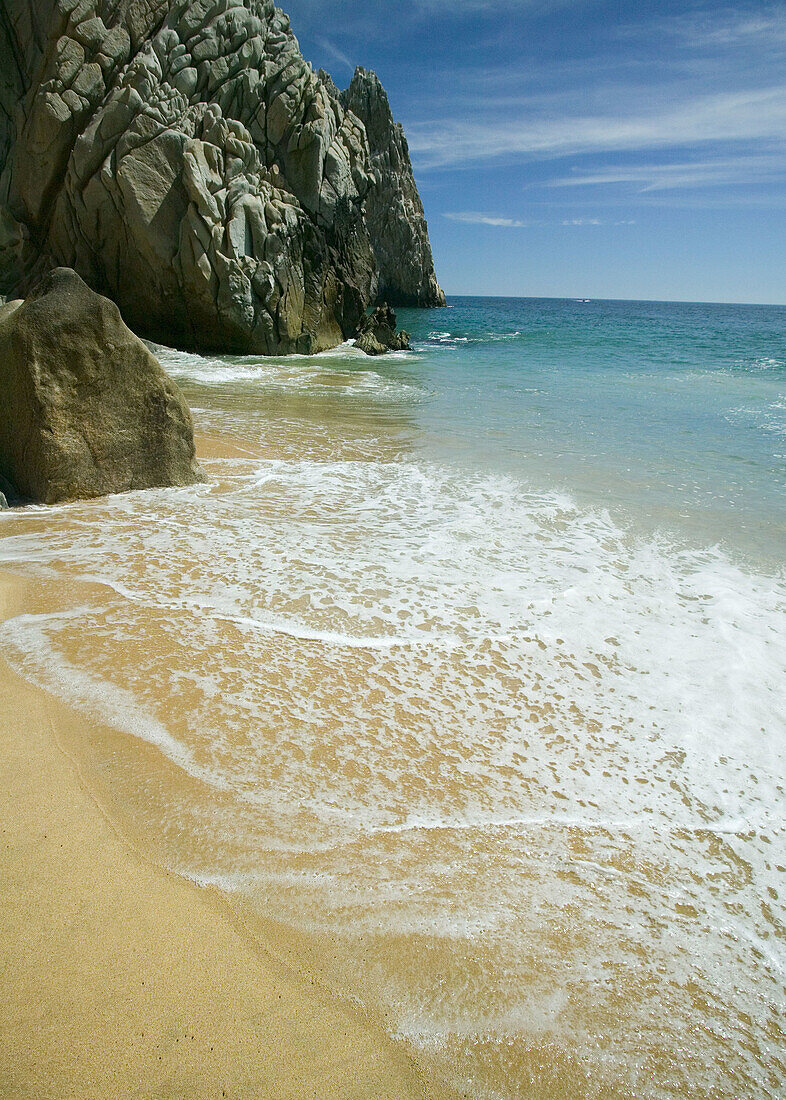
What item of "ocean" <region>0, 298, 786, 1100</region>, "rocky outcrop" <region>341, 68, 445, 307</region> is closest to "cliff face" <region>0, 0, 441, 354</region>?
"ocean" <region>0, 298, 786, 1100</region>

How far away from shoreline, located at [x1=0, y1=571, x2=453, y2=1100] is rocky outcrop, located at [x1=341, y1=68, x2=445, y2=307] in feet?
166

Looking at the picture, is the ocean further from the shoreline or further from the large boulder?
the large boulder

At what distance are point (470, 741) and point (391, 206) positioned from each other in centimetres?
5751

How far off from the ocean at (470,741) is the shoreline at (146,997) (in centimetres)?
10

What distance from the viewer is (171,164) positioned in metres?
19.2

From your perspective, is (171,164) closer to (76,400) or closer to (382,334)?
(382,334)

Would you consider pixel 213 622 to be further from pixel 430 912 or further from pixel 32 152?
pixel 32 152

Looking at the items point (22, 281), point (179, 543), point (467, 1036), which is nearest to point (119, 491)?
point (179, 543)

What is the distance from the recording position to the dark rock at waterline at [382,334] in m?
24.5

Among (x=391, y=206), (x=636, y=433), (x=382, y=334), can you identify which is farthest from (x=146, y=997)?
(x=391, y=206)

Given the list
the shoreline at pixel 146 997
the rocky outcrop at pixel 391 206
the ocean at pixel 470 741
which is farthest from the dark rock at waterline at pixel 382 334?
the rocky outcrop at pixel 391 206

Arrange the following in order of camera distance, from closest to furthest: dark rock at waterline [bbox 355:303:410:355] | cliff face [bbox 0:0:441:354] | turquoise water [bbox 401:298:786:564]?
1. turquoise water [bbox 401:298:786:564]
2. cliff face [bbox 0:0:441:354]
3. dark rock at waterline [bbox 355:303:410:355]

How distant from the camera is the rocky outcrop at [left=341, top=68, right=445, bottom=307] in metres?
49.4

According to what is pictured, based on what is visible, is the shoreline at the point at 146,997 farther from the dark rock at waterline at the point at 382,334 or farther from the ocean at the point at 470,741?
the dark rock at waterline at the point at 382,334
